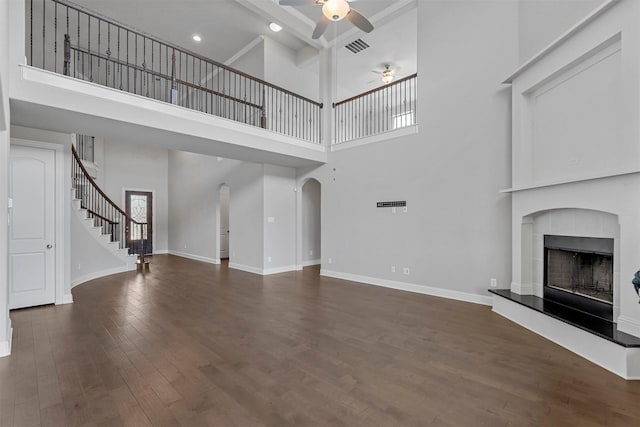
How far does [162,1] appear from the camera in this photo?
20.2 feet

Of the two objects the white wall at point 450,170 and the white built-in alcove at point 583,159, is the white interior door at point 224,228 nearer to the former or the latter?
the white wall at point 450,170

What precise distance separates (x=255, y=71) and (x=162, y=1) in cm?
233

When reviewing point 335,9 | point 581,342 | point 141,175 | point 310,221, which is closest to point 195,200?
point 141,175

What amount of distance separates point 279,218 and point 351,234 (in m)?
2.00

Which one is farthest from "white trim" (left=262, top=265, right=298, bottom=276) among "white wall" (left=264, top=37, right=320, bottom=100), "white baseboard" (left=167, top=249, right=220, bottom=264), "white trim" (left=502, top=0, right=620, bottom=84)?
"white trim" (left=502, top=0, right=620, bottom=84)

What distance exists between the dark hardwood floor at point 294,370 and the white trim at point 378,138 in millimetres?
3286

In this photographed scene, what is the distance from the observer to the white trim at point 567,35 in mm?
2893

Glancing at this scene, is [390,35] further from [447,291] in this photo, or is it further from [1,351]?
[1,351]

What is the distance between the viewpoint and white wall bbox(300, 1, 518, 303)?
4.64m

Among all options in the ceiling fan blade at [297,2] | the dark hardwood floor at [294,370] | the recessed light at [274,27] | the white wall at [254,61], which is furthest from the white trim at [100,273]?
the recessed light at [274,27]

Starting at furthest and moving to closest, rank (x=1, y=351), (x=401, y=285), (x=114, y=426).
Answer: (x=401, y=285) < (x=1, y=351) < (x=114, y=426)

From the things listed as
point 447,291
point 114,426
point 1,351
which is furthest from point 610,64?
point 1,351

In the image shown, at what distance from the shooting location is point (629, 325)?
9.03ft

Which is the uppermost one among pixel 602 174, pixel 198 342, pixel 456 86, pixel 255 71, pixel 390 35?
pixel 390 35
